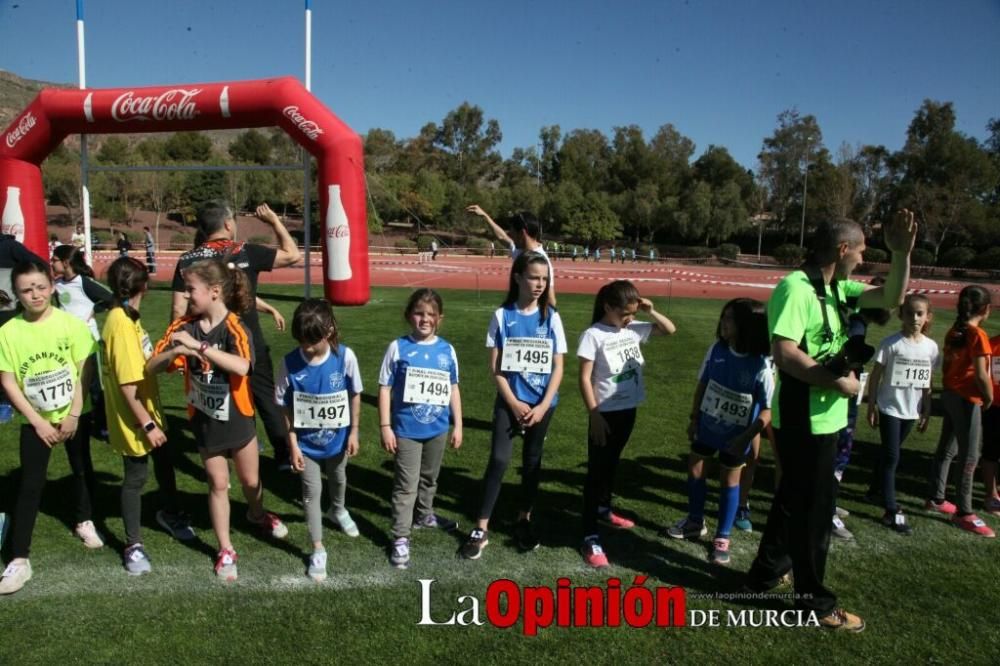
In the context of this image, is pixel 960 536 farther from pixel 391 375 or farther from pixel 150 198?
pixel 150 198

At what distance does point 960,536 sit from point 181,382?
7.74m

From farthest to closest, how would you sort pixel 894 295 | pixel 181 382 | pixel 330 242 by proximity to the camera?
pixel 330 242, pixel 181 382, pixel 894 295

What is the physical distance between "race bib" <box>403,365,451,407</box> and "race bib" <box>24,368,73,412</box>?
179cm

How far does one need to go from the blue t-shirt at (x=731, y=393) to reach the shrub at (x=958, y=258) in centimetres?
4279

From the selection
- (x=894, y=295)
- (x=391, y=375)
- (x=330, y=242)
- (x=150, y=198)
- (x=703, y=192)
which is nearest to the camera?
(x=894, y=295)

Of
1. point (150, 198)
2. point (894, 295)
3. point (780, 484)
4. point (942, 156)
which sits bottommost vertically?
point (780, 484)

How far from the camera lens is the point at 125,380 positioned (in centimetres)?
335

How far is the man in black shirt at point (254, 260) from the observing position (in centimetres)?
421

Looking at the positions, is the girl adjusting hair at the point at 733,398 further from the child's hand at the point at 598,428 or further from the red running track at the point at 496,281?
the red running track at the point at 496,281

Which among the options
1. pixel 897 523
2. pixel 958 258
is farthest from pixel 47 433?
pixel 958 258

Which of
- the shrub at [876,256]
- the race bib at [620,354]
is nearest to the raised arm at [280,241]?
the race bib at [620,354]

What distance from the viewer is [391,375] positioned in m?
3.64

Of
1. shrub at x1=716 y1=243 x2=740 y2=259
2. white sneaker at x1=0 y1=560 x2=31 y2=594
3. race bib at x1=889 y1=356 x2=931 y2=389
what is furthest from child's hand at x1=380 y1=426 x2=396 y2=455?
shrub at x1=716 y1=243 x2=740 y2=259

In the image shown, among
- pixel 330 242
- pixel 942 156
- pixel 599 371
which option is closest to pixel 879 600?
pixel 599 371
